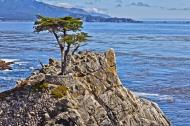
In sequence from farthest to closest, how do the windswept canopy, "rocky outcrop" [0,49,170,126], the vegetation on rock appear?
the windswept canopy, the vegetation on rock, "rocky outcrop" [0,49,170,126]

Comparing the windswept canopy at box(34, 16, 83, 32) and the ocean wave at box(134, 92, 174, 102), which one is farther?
the ocean wave at box(134, 92, 174, 102)

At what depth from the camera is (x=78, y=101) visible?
4944cm

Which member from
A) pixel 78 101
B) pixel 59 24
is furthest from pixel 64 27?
pixel 78 101

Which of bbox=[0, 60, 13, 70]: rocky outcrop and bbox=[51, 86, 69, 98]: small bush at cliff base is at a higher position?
bbox=[51, 86, 69, 98]: small bush at cliff base

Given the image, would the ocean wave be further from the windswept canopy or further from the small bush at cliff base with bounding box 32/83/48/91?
the small bush at cliff base with bounding box 32/83/48/91

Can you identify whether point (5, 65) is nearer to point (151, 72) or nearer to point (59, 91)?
point (151, 72)

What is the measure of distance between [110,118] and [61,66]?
25.7 feet

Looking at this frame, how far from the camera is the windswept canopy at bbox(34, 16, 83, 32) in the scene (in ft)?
177

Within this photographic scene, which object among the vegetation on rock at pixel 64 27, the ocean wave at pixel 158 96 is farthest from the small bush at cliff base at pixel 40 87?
the ocean wave at pixel 158 96

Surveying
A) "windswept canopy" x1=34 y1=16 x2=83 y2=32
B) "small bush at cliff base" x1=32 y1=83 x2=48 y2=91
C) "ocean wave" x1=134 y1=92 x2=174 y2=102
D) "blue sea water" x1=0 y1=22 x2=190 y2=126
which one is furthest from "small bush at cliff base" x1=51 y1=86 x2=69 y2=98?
"ocean wave" x1=134 y1=92 x2=174 y2=102

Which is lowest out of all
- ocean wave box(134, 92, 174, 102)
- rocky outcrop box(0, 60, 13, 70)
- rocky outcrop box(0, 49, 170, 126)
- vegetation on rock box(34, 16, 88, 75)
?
rocky outcrop box(0, 60, 13, 70)

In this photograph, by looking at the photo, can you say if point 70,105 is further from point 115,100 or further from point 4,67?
point 4,67

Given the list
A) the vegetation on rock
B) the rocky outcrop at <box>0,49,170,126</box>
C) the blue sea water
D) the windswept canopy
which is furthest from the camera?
the blue sea water

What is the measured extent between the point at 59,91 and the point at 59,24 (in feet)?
24.8
